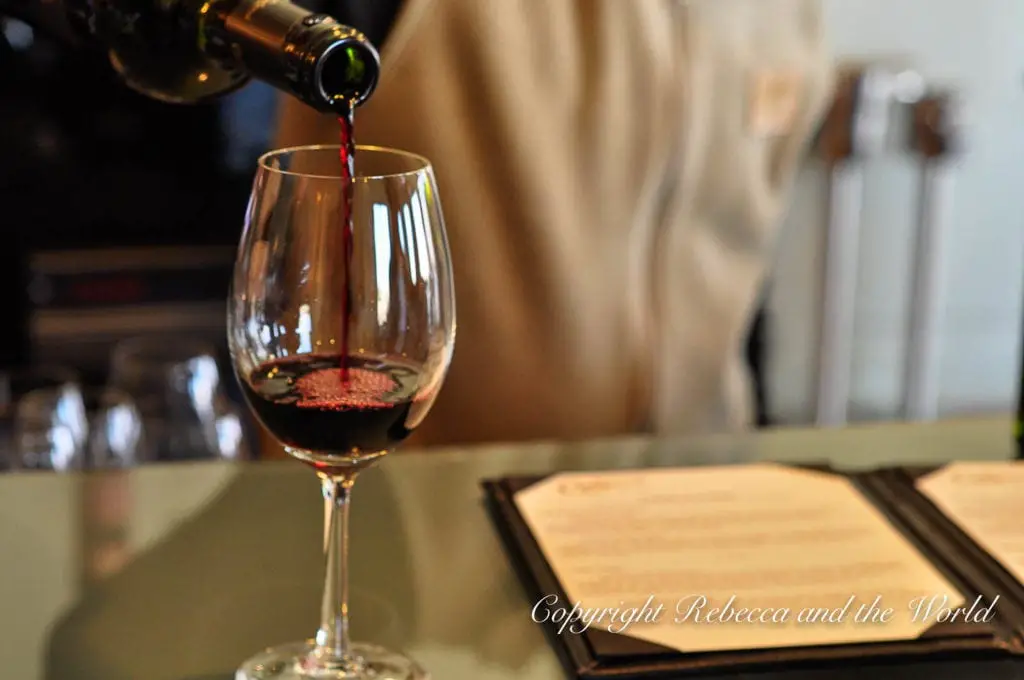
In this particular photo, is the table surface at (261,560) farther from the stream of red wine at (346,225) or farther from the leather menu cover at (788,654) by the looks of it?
the stream of red wine at (346,225)

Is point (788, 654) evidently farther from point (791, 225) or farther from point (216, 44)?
point (791, 225)

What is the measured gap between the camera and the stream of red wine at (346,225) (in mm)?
520

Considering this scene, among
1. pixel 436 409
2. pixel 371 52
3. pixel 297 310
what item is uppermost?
pixel 371 52

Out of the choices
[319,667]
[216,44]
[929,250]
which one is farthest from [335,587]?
[929,250]

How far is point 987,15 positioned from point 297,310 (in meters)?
2.05

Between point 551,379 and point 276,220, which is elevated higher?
point 276,220

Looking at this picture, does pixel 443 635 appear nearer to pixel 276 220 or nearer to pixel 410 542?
pixel 410 542

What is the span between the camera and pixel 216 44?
63 cm

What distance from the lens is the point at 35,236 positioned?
185 centimetres

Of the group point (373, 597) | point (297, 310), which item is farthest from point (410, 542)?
point (297, 310)

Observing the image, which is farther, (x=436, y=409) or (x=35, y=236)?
(x=35, y=236)

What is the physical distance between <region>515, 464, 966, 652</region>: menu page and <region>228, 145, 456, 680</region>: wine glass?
11 centimetres

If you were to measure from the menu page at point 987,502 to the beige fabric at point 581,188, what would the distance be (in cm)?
48

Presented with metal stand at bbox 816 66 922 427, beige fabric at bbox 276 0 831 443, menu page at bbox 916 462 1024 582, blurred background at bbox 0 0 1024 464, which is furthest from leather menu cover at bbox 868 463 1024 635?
metal stand at bbox 816 66 922 427
